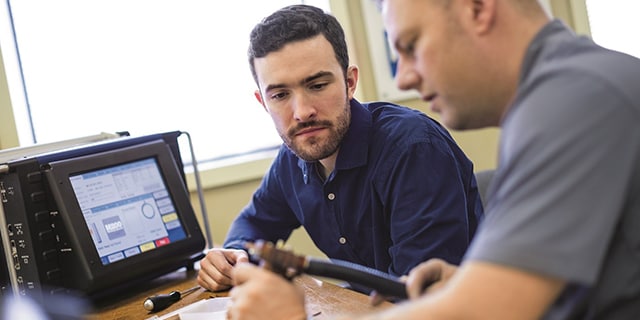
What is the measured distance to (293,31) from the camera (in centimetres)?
178

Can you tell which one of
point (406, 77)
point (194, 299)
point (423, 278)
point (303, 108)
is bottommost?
point (194, 299)

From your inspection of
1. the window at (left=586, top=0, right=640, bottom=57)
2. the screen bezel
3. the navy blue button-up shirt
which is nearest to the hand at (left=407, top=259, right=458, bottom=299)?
the navy blue button-up shirt

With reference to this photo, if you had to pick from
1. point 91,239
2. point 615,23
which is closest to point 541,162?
point 91,239

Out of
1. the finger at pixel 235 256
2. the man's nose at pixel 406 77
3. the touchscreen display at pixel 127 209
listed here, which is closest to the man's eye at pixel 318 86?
the finger at pixel 235 256

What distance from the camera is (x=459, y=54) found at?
0.91m

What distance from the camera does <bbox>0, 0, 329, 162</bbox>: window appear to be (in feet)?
9.39

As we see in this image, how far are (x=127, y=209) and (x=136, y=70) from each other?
47.9 inches

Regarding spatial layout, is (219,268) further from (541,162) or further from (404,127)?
(541,162)

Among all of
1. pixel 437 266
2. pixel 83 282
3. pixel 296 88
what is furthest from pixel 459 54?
pixel 83 282

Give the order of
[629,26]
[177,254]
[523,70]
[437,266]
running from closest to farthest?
[523,70] < [437,266] < [177,254] < [629,26]

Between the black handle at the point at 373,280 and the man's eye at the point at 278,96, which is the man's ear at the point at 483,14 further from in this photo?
the man's eye at the point at 278,96

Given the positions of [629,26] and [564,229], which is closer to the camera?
[564,229]

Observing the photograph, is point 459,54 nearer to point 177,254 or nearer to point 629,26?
point 177,254

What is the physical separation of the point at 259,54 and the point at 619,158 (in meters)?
1.20
